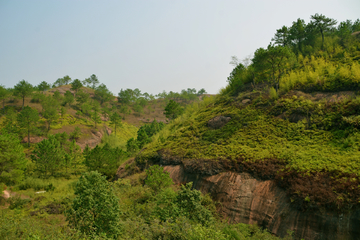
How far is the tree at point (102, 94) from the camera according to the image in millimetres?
83812

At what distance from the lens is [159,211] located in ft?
32.5

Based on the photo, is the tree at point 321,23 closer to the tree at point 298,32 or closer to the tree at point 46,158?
the tree at point 298,32

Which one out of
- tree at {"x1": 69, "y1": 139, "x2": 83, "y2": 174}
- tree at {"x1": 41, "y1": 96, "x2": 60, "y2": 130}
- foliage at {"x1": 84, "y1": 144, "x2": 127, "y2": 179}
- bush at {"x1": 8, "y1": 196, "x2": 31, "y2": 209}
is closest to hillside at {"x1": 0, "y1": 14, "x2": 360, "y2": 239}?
bush at {"x1": 8, "y1": 196, "x2": 31, "y2": 209}

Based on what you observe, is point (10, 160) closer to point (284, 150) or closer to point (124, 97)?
point (284, 150)

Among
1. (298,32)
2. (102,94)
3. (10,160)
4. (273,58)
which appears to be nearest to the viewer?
(273,58)

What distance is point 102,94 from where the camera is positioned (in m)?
83.8

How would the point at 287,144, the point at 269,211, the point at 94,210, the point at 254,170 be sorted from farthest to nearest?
the point at 287,144
the point at 254,170
the point at 269,211
the point at 94,210

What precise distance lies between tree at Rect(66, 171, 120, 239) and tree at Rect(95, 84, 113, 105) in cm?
7975

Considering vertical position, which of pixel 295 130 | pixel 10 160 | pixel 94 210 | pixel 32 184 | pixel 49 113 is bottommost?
pixel 32 184

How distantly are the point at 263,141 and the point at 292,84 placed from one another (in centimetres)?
631

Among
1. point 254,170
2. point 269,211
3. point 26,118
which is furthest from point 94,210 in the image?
point 26,118

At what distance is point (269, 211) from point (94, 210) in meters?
7.46

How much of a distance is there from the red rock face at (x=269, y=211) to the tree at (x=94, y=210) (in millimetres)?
5309

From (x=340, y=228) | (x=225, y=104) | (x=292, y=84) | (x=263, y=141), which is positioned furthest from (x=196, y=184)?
(x=292, y=84)
